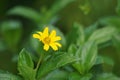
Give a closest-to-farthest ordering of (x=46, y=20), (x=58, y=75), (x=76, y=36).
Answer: (x=58, y=75) → (x=76, y=36) → (x=46, y=20)

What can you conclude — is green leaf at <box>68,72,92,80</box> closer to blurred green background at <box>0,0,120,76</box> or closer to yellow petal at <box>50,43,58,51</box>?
yellow petal at <box>50,43,58,51</box>

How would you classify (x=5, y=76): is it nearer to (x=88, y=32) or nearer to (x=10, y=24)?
(x=88, y=32)

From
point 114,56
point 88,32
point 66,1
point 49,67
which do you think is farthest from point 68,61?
point 66,1

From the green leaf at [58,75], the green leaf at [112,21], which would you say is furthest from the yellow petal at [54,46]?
the green leaf at [112,21]

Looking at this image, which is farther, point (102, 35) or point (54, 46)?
point (102, 35)

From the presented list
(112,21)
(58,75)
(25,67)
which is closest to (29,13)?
(112,21)

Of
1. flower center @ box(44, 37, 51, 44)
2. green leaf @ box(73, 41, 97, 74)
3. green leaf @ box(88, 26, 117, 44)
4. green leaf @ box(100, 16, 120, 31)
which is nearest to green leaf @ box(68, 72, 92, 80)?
green leaf @ box(73, 41, 97, 74)

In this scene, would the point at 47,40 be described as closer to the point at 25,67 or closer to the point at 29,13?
the point at 25,67
